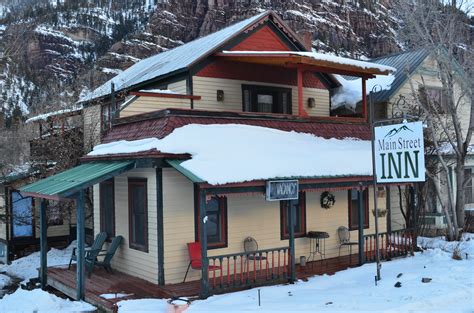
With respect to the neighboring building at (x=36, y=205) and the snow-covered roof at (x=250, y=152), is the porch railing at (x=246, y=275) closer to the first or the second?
the snow-covered roof at (x=250, y=152)

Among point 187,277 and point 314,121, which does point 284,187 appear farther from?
point 314,121

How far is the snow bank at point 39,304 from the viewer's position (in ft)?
30.9

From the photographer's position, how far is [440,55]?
17391mm

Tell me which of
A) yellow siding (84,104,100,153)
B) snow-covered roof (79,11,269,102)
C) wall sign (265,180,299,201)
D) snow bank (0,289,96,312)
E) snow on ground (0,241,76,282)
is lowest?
snow on ground (0,241,76,282)

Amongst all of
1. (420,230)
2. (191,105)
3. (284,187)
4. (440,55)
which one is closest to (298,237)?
(284,187)

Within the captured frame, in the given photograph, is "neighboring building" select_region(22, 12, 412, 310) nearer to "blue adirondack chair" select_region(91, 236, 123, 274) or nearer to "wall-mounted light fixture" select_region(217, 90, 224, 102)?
"wall-mounted light fixture" select_region(217, 90, 224, 102)

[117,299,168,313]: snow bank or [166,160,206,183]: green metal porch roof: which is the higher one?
[166,160,206,183]: green metal porch roof

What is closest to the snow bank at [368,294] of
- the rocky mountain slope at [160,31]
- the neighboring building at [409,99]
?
the neighboring building at [409,99]

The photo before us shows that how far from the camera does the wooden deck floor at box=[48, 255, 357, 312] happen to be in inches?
392

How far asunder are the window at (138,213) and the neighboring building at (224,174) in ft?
0.09

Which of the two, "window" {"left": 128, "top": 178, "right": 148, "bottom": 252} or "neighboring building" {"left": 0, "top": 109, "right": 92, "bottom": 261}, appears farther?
"neighboring building" {"left": 0, "top": 109, "right": 92, "bottom": 261}

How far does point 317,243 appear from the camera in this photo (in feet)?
44.5

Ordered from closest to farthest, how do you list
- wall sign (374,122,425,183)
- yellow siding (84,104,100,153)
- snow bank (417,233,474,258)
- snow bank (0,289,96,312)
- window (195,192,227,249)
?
snow bank (0,289,96,312) → wall sign (374,122,425,183) → window (195,192,227,249) → snow bank (417,233,474,258) → yellow siding (84,104,100,153)

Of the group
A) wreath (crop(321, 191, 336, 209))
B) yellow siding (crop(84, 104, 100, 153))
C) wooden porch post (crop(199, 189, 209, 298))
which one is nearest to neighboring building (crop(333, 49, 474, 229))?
wreath (crop(321, 191, 336, 209))
